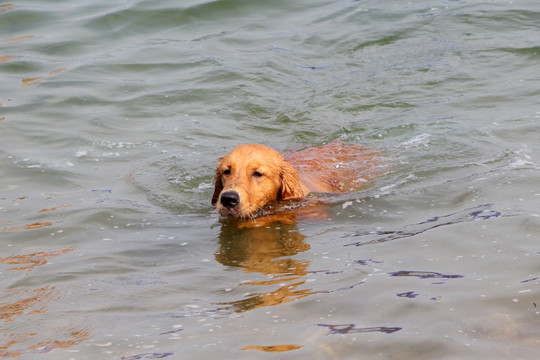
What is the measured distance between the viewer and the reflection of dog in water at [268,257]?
4.95 meters

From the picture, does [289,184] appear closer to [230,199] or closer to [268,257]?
[230,199]

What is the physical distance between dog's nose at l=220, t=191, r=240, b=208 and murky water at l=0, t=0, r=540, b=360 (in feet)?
0.92

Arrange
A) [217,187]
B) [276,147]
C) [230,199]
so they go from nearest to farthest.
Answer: [230,199] → [217,187] → [276,147]

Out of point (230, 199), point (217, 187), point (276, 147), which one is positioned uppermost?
point (230, 199)

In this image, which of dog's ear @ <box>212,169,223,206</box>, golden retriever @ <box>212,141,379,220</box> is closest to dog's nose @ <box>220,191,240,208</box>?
golden retriever @ <box>212,141,379,220</box>

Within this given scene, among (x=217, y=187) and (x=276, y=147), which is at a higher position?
(x=217, y=187)

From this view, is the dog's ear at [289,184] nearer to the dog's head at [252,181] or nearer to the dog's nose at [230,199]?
the dog's head at [252,181]

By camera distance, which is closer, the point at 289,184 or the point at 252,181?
the point at 252,181

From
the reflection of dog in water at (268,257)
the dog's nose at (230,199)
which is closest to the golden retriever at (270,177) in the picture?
the dog's nose at (230,199)

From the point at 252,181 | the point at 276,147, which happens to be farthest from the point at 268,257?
the point at 276,147

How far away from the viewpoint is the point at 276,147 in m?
9.27

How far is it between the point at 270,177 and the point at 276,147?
2.20 meters

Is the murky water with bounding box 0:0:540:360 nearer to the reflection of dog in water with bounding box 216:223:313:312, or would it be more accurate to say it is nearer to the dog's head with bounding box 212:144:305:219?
the reflection of dog in water with bounding box 216:223:313:312

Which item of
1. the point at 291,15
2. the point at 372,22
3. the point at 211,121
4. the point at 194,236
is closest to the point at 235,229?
the point at 194,236
